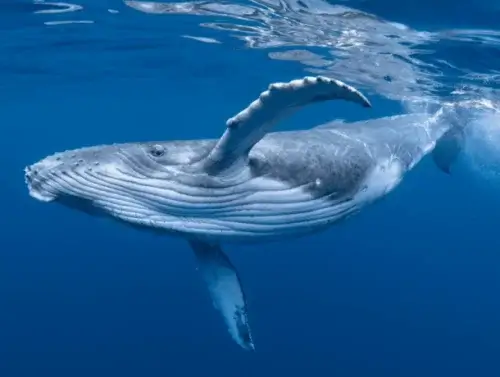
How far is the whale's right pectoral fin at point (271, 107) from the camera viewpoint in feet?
14.4

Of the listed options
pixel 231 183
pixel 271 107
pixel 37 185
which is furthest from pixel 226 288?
pixel 271 107

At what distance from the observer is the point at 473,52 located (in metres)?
15.3

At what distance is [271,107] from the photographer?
4.58 metres

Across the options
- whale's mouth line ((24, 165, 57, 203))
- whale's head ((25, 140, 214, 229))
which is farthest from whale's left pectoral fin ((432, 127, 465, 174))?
whale's mouth line ((24, 165, 57, 203))

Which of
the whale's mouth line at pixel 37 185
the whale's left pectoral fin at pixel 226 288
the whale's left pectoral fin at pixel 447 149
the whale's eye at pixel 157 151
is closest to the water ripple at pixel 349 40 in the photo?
the whale's left pectoral fin at pixel 447 149

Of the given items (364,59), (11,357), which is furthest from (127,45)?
(11,357)

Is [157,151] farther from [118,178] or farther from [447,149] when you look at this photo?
[447,149]

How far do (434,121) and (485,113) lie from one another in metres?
11.7

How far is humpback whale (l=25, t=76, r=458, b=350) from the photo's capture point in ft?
15.9

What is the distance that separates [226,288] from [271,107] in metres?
2.55

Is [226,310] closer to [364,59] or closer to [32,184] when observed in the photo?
[32,184]

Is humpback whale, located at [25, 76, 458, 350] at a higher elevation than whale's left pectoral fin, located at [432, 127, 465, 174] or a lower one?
higher

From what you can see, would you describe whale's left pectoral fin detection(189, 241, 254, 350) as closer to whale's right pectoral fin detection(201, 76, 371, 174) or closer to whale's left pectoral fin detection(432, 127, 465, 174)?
whale's right pectoral fin detection(201, 76, 371, 174)

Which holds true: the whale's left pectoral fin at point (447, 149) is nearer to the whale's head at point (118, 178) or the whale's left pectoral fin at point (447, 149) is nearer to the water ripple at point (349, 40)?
the water ripple at point (349, 40)
